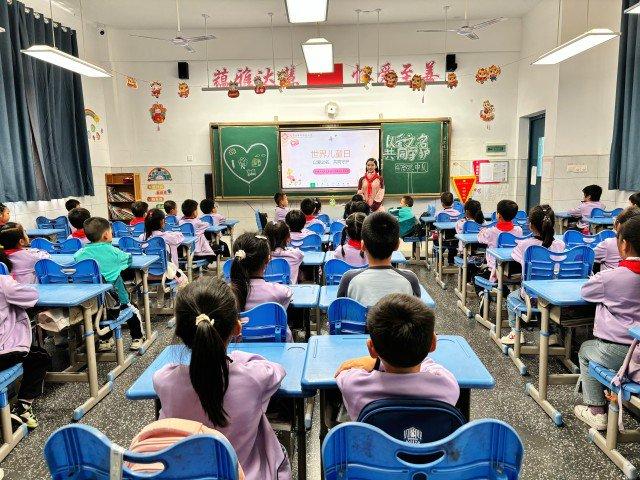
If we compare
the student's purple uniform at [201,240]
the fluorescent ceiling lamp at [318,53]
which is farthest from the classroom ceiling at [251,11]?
the student's purple uniform at [201,240]

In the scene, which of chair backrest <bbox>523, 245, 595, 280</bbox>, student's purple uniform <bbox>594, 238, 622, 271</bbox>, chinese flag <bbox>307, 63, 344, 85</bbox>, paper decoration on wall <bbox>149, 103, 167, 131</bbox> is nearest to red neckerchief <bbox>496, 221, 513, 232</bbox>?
student's purple uniform <bbox>594, 238, 622, 271</bbox>

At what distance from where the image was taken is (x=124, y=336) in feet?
13.6

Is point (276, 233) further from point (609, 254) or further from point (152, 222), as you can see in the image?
point (609, 254)

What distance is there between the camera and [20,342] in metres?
2.49

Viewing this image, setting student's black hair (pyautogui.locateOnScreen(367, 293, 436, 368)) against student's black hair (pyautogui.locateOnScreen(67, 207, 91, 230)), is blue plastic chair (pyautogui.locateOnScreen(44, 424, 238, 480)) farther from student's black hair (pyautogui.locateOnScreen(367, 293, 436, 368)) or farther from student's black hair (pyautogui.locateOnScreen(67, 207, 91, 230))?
student's black hair (pyautogui.locateOnScreen(67, 207, 91, 230))

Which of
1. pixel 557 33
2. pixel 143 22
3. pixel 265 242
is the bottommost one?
pixel 265 242

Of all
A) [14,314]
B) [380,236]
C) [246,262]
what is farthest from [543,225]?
[14,314]

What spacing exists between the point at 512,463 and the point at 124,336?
3813mm

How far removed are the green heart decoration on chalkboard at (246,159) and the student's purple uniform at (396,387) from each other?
291 inches

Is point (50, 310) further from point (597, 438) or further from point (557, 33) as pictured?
point (557, 33)

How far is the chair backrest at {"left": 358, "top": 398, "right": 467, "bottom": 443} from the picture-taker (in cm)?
118

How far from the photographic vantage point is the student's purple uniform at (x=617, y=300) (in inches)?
84.6

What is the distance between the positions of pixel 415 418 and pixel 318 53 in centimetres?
517

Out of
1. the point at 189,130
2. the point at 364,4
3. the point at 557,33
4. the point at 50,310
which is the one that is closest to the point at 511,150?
the point at 557,33
